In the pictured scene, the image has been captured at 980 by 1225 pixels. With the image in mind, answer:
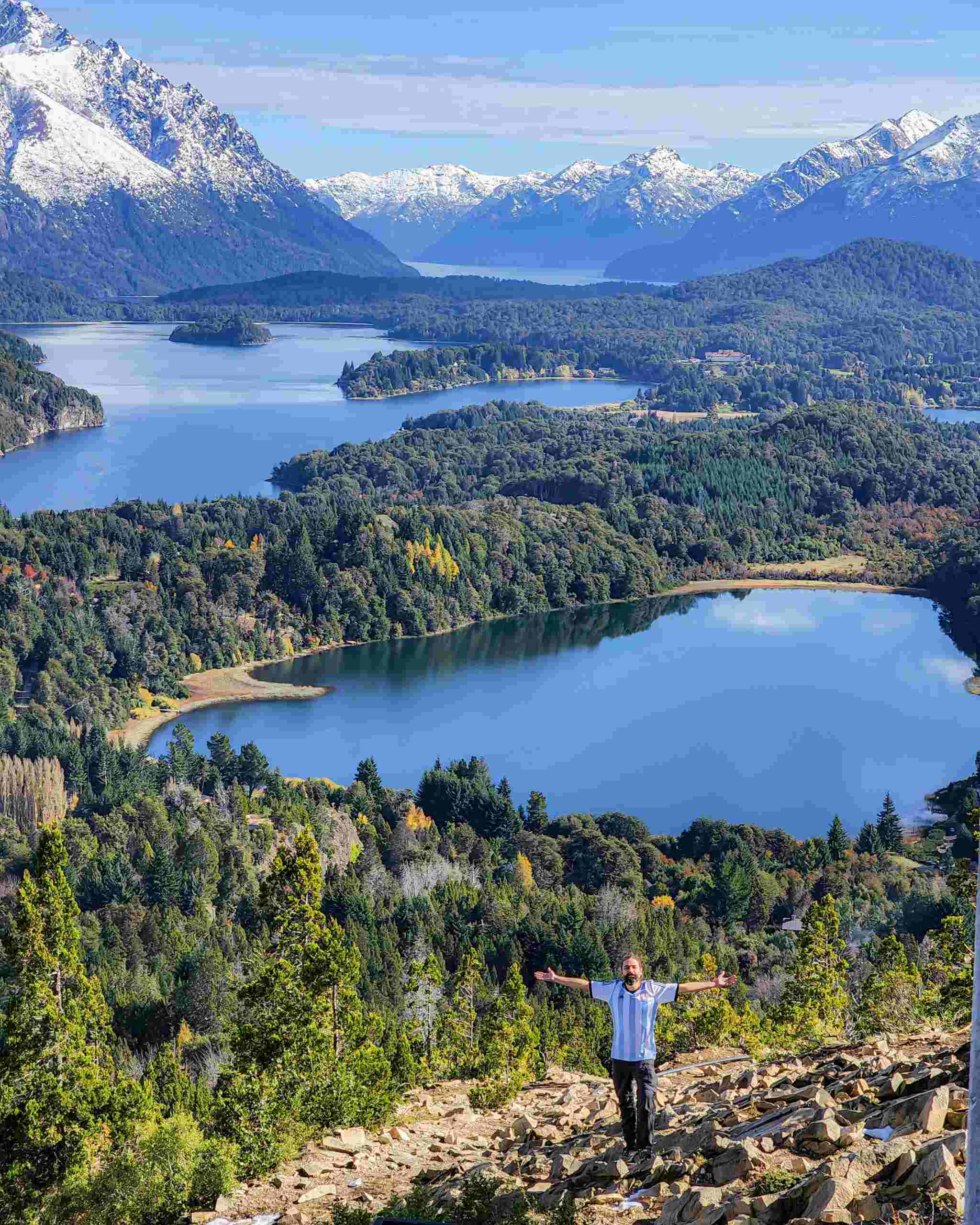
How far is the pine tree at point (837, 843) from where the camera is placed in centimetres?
4959

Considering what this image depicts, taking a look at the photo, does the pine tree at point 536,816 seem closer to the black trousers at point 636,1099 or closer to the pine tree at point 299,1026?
the pine tree at point 299,1026

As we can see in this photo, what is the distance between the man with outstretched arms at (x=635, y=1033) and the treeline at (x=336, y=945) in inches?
171

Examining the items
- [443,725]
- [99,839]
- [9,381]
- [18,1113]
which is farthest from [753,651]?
[9,381]

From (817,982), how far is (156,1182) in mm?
→ 15146

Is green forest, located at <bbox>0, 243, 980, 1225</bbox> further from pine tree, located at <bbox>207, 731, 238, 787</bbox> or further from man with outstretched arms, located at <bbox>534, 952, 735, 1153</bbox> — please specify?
man with outstretched arms, located at <bbox>534, 952, 735, 1153</bbox>

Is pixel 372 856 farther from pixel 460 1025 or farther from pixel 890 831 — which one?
pixel 460 1025

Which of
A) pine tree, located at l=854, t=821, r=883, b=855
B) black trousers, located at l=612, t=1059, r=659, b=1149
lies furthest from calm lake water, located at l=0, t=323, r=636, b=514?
black trousers, located at l=612, t=1059, r=659, b=1149

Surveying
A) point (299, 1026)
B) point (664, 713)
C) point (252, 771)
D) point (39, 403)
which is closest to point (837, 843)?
point (252, 771)

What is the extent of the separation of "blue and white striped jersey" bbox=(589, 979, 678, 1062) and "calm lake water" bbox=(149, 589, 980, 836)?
1722 inches

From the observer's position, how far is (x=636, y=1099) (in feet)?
41.4

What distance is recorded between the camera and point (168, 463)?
13762 cm

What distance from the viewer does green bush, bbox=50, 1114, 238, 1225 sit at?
569 inches

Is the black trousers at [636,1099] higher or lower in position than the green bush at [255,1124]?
higher

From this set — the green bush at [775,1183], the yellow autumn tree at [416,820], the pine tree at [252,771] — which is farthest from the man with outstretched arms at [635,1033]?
the pine tree at [252,771]
